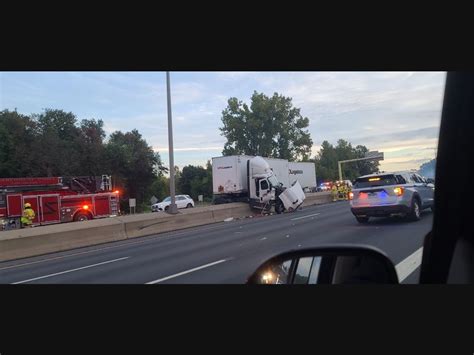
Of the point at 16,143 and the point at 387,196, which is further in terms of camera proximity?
the point at 16,143

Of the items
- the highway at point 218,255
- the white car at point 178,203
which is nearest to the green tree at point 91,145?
the highway at point 218,255

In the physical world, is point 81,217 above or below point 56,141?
below

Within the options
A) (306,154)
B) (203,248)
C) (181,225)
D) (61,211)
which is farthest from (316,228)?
(61,211)

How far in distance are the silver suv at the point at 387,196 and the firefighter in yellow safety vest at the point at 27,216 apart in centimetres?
899

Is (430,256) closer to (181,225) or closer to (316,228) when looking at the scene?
(316,228)

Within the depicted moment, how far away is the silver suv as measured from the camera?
6.01 m

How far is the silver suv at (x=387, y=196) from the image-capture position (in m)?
6.01

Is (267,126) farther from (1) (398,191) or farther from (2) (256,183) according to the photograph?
(2) (256,183)

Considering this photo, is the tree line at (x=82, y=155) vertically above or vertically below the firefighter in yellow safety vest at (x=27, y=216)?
above

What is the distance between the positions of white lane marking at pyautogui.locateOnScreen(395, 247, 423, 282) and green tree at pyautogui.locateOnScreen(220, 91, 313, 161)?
315 cm

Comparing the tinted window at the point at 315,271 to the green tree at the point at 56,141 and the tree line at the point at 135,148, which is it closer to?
the tree line at the point at 135,148

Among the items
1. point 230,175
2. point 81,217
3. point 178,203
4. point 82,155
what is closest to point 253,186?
point 230,175

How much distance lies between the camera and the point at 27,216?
476 inches

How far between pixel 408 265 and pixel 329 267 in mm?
1910
